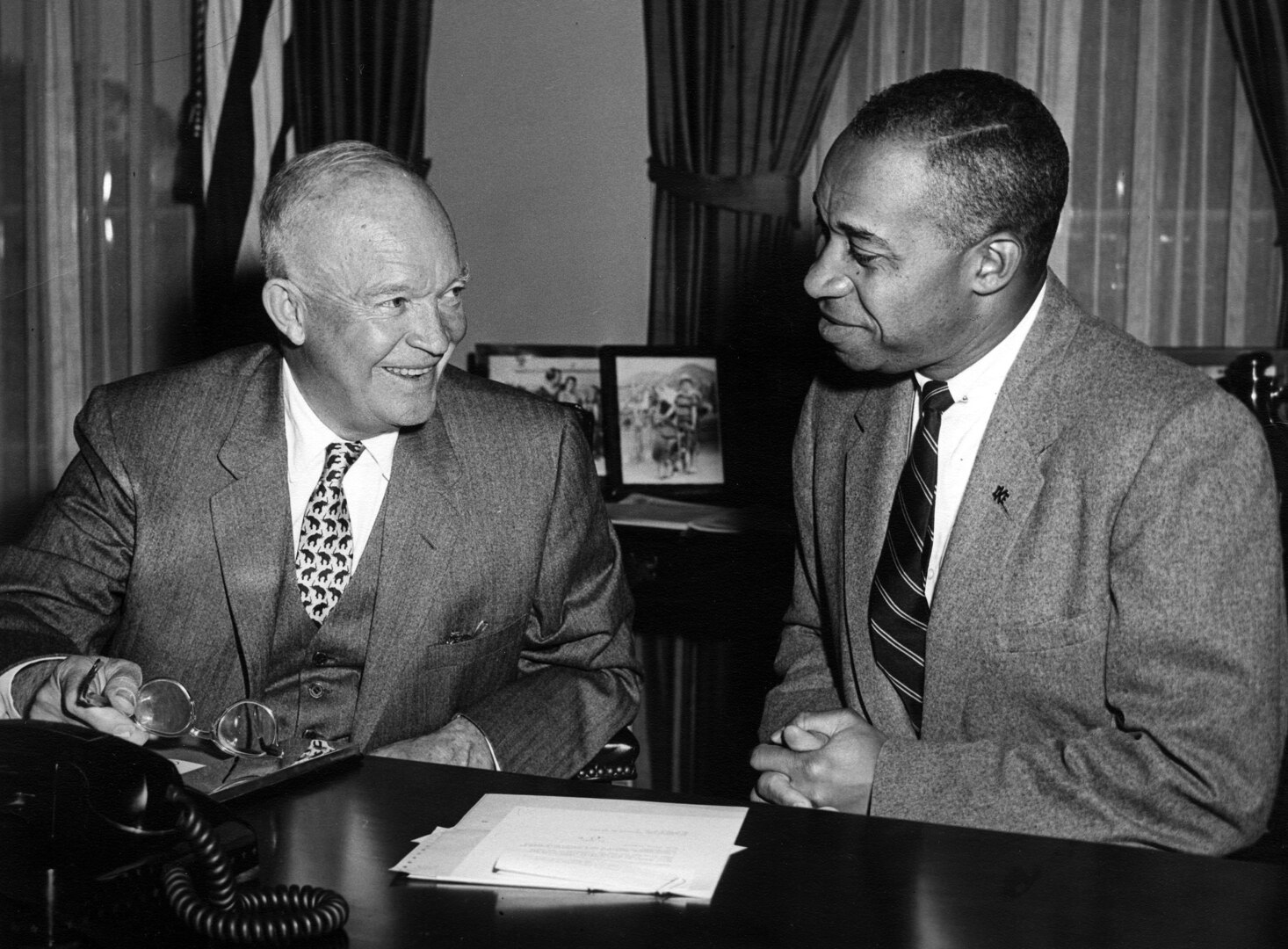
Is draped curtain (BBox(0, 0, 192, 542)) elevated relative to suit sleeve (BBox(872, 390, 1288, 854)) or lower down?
elevated

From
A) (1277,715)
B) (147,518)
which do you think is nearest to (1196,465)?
(1277,715)

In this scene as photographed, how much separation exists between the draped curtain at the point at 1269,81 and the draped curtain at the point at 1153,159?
16 mm

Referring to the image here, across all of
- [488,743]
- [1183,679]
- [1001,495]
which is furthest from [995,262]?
[488,743]

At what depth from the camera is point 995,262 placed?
6.16 feet

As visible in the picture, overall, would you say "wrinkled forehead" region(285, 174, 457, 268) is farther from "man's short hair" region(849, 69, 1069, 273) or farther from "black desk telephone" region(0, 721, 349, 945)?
"black desk telephone" region(0, 721, 349, 945)

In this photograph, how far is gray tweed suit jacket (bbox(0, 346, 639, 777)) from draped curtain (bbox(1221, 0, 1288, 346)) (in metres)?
3.07

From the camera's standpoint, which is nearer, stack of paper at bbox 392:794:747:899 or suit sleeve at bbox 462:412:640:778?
stack of paper at bbox 392:794:747:899

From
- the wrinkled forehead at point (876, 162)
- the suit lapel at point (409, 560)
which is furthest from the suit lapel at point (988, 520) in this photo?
the suit lapel at point (409, 560)

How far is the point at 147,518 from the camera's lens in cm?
210

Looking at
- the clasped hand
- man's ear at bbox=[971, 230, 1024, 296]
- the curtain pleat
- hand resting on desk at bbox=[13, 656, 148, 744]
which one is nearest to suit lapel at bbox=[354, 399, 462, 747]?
hand resting on desk at bbox=[13, 656, 148, 744]

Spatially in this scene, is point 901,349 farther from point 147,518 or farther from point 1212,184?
point 1212,184

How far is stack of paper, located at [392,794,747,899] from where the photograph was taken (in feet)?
3.90

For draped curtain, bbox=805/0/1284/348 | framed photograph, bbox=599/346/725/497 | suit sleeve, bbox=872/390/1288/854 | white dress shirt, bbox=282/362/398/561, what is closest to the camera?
suit sleeve, bbox=872/390/1288/854

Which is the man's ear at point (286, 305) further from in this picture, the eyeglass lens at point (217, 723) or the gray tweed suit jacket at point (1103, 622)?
the gray tweed suit jacket at point (1103, 622)
